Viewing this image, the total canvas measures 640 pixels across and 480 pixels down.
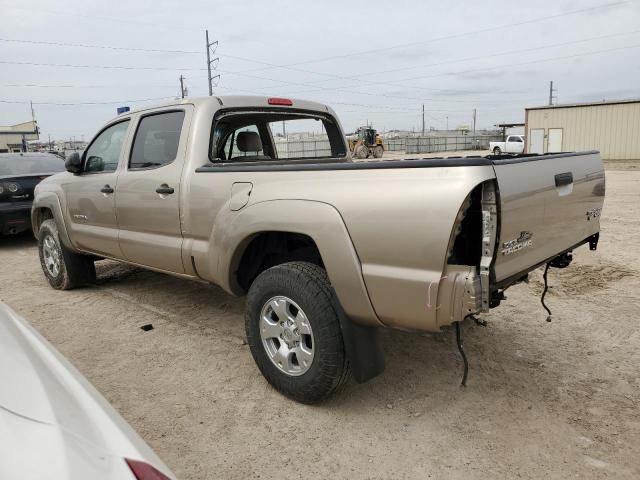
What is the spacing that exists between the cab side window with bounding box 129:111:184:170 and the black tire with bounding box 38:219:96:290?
1.82 m

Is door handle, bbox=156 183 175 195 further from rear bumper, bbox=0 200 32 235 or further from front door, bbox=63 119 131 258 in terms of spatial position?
rear bumper, bbox=0 200 32 235

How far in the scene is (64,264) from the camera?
5.67 metres

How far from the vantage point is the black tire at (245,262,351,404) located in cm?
286

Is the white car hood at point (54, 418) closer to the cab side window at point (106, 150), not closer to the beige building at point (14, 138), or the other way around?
the cab side window at point (106, 150)

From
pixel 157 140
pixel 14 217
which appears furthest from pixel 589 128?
pixel 157 140

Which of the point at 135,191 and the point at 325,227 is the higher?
the point at 135,191

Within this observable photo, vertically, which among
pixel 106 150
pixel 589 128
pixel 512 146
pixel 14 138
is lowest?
pixel 512 146

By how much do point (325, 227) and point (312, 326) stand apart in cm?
58

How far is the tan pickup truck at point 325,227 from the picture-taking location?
239 centimetres

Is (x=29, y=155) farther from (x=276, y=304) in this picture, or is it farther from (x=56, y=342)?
(x=276, y=304)

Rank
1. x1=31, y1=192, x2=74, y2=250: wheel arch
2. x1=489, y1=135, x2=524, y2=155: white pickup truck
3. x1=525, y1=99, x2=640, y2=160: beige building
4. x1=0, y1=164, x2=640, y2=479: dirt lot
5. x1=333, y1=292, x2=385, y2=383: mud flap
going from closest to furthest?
x1=0, y1=164, x2=640, y2=479: dirt lot < x1=333, y1=292, x2=385, y2=383: mud flap < x1=31, y1=192, x2=74, y2=250: wheel arch < x1=525, y1=99, x2=640, y2=160: beige building < x1=489, y1=135, x2=524, y2=155: white pickup truck

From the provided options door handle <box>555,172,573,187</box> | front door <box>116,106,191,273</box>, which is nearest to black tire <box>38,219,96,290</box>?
front door <box>116,106,191,273</box>

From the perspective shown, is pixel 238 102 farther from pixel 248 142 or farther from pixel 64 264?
pixel 64 264

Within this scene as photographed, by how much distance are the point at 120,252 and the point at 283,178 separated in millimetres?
2252
